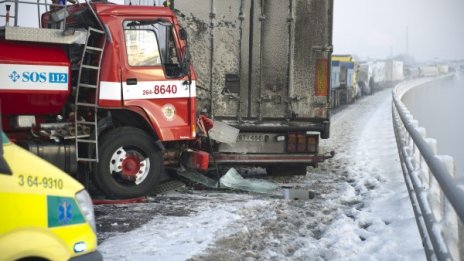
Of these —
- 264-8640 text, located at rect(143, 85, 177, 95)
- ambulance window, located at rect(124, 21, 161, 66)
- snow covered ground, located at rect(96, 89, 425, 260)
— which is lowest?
snow covered ground, located at rect(96, 89, 425, 260)

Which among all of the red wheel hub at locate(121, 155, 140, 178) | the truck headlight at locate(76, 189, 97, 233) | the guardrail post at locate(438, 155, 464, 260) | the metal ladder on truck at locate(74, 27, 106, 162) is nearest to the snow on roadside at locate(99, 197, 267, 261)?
the red wheel hub at locate(121, 155, 140, 178)

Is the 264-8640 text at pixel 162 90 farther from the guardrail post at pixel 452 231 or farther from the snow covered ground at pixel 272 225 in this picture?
the guardrail post at pixel 452 231

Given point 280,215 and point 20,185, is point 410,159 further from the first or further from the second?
point 20,185

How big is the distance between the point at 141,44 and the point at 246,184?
9.06 feet

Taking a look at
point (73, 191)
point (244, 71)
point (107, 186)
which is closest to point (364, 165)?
point (244, 71)

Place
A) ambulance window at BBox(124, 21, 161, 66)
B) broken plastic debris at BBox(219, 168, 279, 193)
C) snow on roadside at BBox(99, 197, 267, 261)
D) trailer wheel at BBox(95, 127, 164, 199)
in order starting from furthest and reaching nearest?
broken plastic debris at BBox(219, 168, 279, 193)
ambulance window at BBox(124, 21, 161, 66)
trailer wheel at BBox(95, 127, 164, 199)
snow on roadside at BBox(99, 197, 267, 261)

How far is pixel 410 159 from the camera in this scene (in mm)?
8039

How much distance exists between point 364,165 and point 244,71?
396 cm

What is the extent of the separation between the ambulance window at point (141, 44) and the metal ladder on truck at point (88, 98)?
38cm

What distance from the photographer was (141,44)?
8.69 meters

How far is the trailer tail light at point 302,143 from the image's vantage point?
1019cm

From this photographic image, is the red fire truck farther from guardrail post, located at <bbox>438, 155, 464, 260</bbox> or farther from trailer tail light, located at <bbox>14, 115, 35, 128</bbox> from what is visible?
guardrail post, located at <bbox>438, 155, 464, 260</bbox>

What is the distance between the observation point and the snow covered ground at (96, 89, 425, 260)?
6.12m

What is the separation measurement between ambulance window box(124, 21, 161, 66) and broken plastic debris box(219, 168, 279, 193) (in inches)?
87.1
